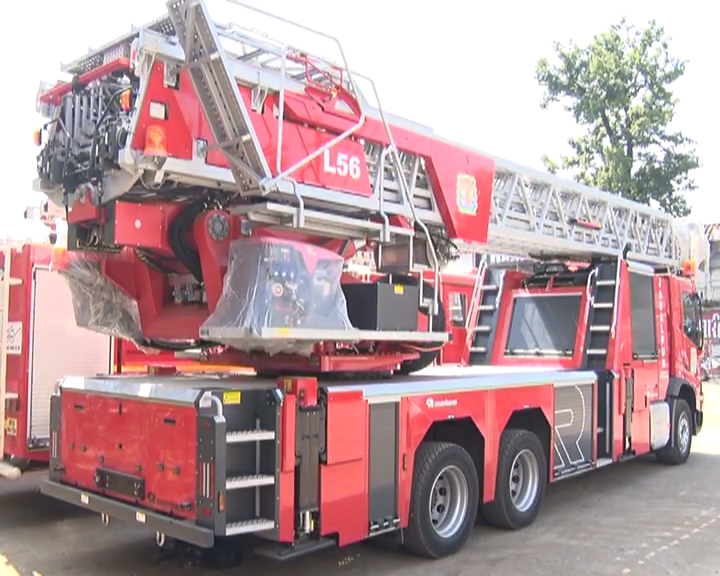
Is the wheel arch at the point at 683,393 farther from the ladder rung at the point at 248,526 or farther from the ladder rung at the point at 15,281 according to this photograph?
the ladder rung at the point at 15,281

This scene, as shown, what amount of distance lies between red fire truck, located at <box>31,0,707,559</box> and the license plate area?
0.8 inches

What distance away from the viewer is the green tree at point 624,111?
77.2 feet

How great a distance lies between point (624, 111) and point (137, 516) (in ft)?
76.1

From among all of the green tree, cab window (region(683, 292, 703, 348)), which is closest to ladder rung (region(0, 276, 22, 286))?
cab window (region(683, 292, 703, 348))

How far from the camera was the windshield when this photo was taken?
9117 millimetres

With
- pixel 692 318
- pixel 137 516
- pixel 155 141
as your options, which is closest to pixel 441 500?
pixel 137 516

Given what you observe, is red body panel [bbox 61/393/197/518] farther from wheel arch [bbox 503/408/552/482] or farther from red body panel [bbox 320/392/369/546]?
wheel arch [bbox 503/408/552/482]

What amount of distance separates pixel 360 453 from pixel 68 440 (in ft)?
7.73

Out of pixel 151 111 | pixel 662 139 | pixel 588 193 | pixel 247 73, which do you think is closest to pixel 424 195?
pixel 247 73

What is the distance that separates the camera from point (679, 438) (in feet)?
33.5

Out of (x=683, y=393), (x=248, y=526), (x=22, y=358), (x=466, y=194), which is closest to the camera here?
(x=248, y=526)

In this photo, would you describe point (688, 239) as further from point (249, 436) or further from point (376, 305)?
point (249, 436)

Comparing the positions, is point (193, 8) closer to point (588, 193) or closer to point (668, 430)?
point (588, 193)

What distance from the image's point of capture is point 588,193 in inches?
345
